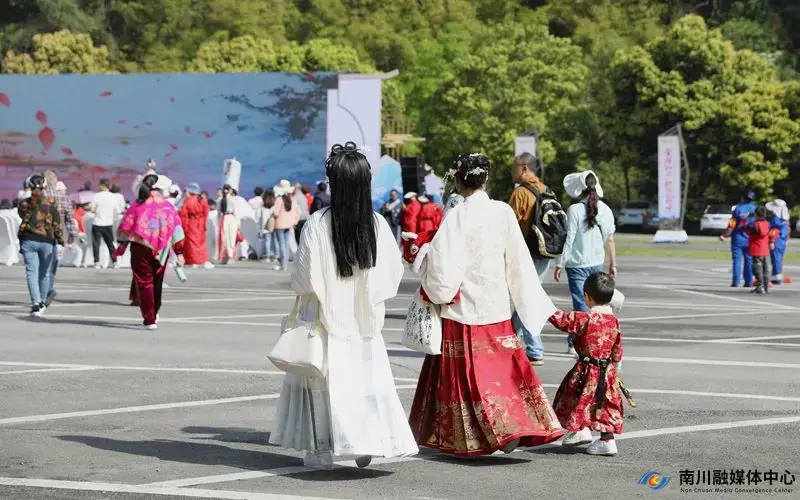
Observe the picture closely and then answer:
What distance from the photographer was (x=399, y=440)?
311 inches

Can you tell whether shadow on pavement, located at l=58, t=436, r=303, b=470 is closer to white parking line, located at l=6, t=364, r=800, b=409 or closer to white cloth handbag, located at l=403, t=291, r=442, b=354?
white cloth handbag, located at l=403, t=291, r=442, b=354

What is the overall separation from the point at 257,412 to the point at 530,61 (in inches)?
2906

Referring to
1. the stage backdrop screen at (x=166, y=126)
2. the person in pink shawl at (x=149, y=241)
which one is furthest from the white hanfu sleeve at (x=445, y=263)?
the stage backdrop screen at (x=166, y=126)

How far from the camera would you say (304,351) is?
310 inches

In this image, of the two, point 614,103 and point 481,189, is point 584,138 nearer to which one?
point 614,103

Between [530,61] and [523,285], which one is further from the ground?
[530,61]

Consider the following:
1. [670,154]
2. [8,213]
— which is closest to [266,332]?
[8,213]

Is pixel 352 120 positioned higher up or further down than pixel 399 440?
higher up

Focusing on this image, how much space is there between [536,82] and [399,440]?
77.6 metres

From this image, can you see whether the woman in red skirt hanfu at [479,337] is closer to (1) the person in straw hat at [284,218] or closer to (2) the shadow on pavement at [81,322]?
(2) the shadow on pavement at [81,322]

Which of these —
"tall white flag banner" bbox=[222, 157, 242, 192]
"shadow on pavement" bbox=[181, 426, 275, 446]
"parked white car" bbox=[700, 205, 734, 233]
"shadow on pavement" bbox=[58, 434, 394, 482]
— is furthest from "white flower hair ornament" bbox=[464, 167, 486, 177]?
"parked white car" bbox=[700, 205, 734, 233]

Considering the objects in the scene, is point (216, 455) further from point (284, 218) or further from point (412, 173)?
point (412, 173)

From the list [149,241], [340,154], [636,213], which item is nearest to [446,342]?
[340,154]

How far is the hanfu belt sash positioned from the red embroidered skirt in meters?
0.32
